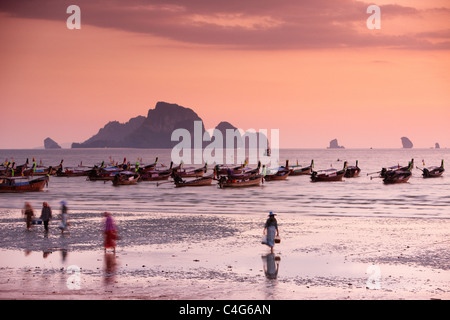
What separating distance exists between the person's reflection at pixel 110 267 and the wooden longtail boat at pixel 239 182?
51836 millimetres

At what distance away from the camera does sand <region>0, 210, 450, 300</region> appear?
51.3 feet

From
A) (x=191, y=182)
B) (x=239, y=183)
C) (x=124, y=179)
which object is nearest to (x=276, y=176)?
(x=239, y=183)

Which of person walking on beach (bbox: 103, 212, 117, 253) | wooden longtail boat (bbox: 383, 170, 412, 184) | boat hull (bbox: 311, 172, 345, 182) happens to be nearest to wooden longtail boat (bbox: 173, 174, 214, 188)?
boat hull (bbox: 311, 172, 345, 182)

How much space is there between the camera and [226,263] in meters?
Result: 20.2

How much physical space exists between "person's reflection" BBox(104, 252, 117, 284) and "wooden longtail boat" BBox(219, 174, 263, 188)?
51836 mm

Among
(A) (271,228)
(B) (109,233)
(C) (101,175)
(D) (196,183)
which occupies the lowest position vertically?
(D) (196,183)

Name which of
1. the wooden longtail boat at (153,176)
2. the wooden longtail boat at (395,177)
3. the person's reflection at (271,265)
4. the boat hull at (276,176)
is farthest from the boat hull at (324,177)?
the person's reflection at (271,265)

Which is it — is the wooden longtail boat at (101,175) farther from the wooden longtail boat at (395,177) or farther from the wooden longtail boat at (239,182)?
the wooden longtail boat at (395,177)

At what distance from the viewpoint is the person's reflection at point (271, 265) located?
719 inches

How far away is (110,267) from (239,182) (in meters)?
56.7

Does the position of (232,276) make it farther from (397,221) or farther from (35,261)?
(397,221)

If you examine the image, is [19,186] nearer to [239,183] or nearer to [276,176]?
[239,183]

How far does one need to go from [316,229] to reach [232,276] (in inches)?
548
